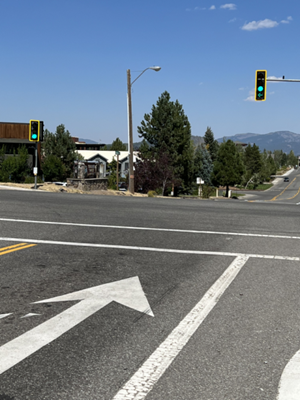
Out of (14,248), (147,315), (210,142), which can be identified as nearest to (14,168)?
(14,248)

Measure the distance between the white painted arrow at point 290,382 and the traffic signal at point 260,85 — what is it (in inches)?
808

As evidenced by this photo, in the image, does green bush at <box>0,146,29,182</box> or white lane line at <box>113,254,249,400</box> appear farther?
green bush at <box>0,146,29,182</box>

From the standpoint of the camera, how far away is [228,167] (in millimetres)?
81438

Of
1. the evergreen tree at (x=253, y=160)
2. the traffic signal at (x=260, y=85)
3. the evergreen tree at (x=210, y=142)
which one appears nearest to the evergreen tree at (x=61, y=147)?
the traffic signal at (x=260, y=85)

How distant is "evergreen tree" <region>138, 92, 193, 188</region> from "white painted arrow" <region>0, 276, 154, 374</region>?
61.6 meters

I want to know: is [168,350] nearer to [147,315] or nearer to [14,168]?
[147,315]

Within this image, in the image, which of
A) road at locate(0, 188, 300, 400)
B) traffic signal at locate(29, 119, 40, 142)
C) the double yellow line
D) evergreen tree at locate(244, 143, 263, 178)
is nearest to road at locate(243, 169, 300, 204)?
traffic signal at locate(29, 119, 40, 142)

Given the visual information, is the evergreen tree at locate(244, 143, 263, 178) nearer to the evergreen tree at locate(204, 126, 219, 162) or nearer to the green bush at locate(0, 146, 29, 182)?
the evergreen tree at locate(204, 126, 219, 162)

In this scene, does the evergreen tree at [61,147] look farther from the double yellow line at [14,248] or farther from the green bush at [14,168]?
the double yellow line at [14,248]

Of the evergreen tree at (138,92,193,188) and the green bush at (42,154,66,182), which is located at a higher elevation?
the evergreen tree at (138,92,193,188)

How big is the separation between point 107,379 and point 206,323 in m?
1.72

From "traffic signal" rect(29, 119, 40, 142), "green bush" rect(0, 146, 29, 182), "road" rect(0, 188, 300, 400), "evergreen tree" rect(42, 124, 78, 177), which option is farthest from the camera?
"evergreen tree" rect(42, 124, 78, 177)

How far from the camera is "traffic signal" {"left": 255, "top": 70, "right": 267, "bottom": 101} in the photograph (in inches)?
907

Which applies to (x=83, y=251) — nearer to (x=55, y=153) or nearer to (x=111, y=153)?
(x=55, y=153)
